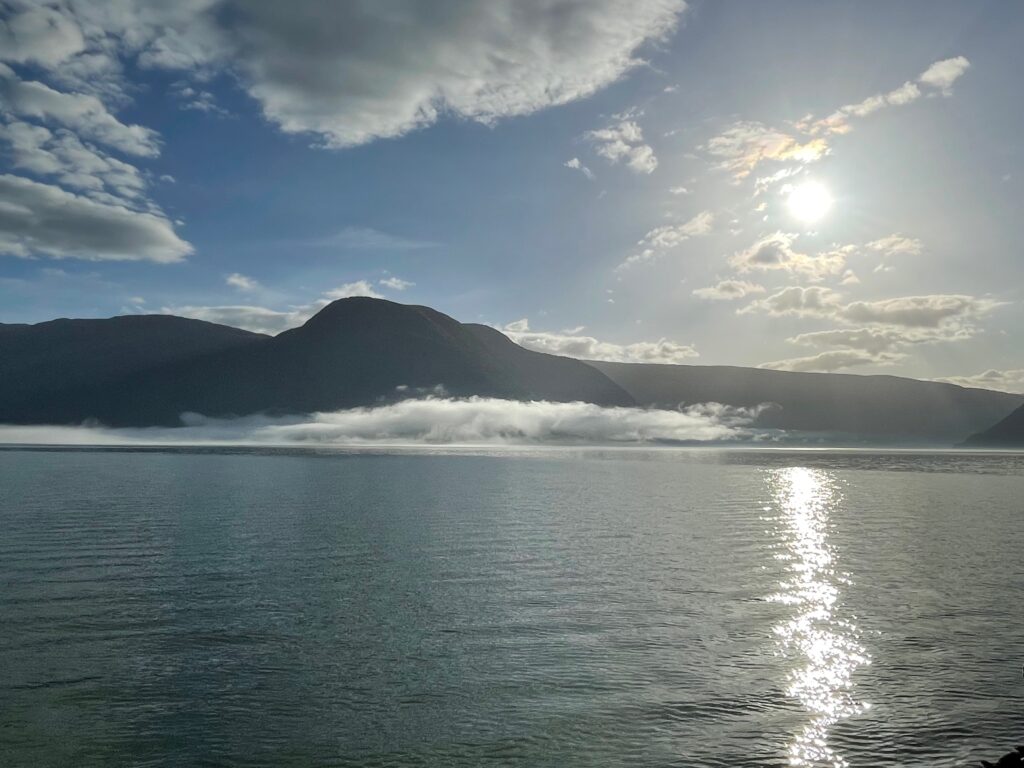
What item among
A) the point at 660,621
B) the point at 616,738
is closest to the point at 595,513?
the point at 660,621

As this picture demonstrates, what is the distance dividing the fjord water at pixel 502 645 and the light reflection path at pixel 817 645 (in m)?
0.12

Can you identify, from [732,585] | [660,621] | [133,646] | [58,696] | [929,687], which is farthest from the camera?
[732,585]

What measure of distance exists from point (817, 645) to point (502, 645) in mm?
10734

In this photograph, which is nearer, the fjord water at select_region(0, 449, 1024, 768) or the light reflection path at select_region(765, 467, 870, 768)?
the fjord water at select_region(0, 449, 1024, 768)

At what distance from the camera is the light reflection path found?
17750mm

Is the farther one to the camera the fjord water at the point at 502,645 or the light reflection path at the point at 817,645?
the light reflection path at the point at 817,645

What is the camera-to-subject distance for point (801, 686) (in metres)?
21.1

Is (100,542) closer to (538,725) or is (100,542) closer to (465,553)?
(465,553)

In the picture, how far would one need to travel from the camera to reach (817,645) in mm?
25031

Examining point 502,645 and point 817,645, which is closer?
point 502,645

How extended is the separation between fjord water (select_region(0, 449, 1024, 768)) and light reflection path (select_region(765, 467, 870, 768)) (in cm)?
12

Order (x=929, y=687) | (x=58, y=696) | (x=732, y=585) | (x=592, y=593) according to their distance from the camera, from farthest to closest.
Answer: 1. (x=732, y=585)
2. (x=592, y=593)
3. (x=929, y=687)
4. (x=58, y=696)

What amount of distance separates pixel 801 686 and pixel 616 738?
6.94m

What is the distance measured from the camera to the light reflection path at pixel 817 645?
17750 mm
